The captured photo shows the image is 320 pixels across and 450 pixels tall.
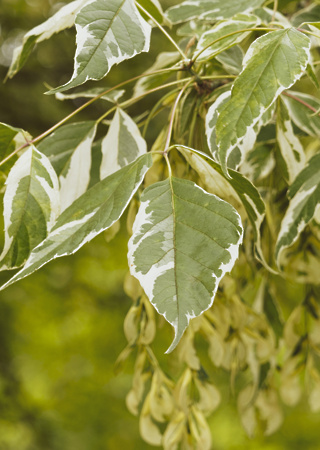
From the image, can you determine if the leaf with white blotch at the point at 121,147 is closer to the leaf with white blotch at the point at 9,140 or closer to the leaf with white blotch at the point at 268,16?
the leaf with white blotch at the point at 9,140

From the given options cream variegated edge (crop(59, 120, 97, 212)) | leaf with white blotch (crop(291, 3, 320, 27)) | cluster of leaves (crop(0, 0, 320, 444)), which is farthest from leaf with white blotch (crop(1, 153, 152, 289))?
leaf with white blotch (crop(291, 3, 320, 27))

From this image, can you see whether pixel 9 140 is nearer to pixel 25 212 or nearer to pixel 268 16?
pixel 25 212

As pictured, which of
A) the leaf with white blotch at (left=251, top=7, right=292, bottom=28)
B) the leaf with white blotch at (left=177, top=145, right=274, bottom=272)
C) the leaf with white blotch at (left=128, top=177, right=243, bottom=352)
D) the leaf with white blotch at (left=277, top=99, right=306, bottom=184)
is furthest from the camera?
the leaf with white blotch at (left=251, top=7, right=292, bottom=28)

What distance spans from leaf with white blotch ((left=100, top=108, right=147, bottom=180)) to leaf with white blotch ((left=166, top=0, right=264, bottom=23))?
0.20m

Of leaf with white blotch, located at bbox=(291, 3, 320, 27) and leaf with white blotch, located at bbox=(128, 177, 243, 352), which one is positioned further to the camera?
leaf with white blotch, located at bbox=(291, 3, 320, 27)

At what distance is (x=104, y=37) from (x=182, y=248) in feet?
0.63

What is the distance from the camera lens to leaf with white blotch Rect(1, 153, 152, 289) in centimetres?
41

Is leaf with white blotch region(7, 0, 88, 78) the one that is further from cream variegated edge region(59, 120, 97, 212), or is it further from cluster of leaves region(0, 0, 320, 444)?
cream variegated edge region(59, 120, 97, 212)

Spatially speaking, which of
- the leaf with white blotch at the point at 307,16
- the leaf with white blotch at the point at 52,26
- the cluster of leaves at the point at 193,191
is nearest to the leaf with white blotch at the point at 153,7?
the cluster of leaves at the point at 193,191

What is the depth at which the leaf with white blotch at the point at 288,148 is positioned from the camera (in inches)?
23.9

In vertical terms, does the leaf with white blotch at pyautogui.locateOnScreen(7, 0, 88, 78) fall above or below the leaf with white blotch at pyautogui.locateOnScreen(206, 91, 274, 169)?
above

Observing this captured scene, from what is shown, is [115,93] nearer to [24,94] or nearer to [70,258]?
[24,94]

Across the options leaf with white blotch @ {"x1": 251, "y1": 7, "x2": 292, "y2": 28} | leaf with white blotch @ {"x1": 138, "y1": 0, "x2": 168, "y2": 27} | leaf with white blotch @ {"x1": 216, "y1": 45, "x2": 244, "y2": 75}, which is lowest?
leaf with white blotch @ {"x1": 216, "y1": 45, "x2": 244, "y2": 75}

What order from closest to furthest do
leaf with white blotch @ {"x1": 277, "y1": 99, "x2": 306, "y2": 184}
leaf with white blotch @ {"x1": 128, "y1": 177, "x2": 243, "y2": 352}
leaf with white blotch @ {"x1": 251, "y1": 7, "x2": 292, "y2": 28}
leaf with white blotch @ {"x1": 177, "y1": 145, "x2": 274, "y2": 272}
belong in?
leaf with white blotch @ {"x1": 128, "y1": 177, "x2": 243, "y2": 352} < leaf with white blotch @ {"x1": 177, "y1": 145, "x2": 274, "y2": 272} < leaf with white blotch @ {"x1": 277, "y1": 99, "x2": 306, "y2": 184} < leaf with white blotch @ {"x1": 251, "y1": 7, "x2": 292, "y2": 28}
